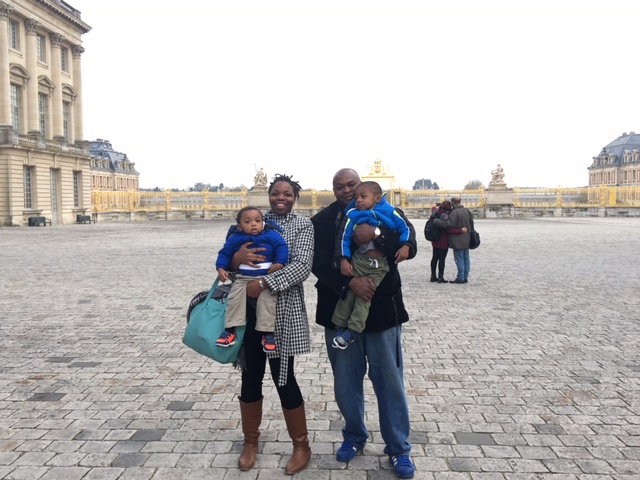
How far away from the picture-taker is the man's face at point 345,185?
375 centimetres

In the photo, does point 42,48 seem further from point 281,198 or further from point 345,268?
point 345,268

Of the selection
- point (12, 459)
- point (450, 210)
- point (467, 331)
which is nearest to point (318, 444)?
point (12, 459)

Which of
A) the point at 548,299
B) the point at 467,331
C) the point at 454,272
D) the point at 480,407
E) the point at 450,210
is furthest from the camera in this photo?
the point at 454,272

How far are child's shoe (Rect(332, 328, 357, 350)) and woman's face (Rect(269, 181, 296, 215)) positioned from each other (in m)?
0.83

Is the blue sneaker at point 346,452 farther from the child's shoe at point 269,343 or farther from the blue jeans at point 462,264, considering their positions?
the blue jeans at point 462,264

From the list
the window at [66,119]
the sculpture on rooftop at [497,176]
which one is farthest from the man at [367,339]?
the sculpture on rooftop at [497,176]

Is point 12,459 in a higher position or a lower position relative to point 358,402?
lower

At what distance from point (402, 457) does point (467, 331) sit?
3800 mm

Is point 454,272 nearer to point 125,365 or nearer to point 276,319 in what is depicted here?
point 125,365

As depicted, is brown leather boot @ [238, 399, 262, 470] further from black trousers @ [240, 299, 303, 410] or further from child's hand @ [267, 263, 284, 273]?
child's hand @ [267, 263, 284, 273]

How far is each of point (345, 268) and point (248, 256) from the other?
564 millimetres

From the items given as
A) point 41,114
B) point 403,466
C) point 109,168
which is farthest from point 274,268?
point 109,168

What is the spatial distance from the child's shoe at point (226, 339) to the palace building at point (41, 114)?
34.3 metres

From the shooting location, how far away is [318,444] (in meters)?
3.95
